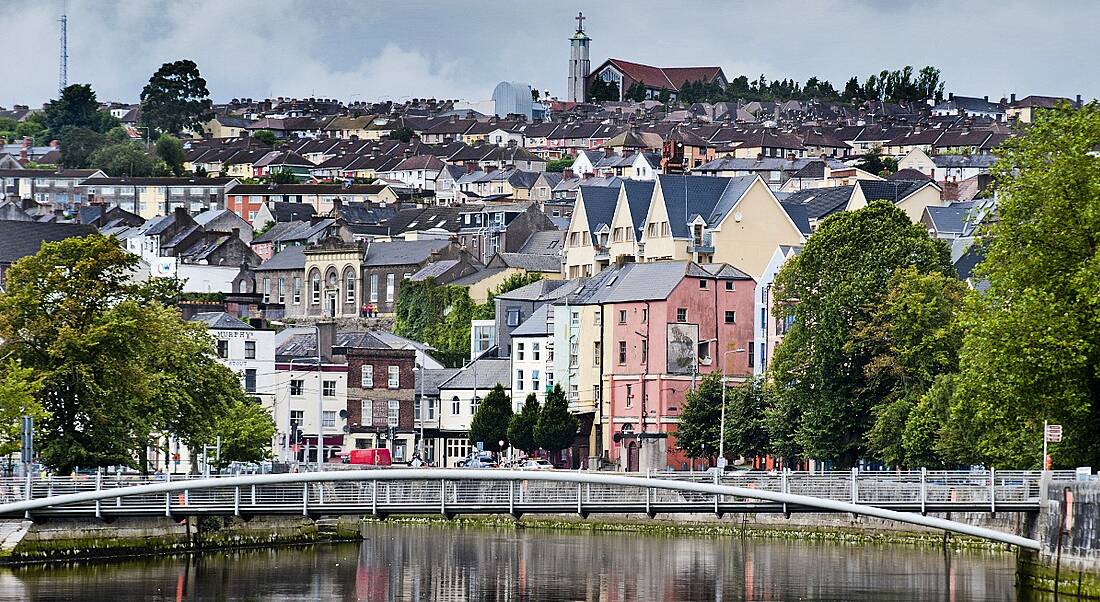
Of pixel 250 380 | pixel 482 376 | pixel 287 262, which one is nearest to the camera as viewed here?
pixel 250 380

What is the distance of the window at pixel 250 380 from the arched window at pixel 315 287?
61.2 m

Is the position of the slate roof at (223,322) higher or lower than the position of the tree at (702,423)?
higher

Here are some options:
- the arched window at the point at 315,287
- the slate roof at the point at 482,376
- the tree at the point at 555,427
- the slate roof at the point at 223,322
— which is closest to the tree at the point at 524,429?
the tree at the point at 555,427

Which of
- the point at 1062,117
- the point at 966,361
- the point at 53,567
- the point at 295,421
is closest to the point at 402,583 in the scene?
the point at 53,567

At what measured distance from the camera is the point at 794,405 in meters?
89.9

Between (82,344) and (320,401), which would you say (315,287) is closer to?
(320,401)

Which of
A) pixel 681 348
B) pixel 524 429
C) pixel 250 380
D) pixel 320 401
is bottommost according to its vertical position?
pixel 524 429

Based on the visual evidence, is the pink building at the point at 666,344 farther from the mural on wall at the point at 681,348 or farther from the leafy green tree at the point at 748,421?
the leafy green tree at the point at 748,421

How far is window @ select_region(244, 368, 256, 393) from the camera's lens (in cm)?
11250

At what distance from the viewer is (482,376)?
12900cm

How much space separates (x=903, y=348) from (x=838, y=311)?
411 cm

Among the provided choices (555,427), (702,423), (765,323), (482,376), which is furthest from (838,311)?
(482,376)

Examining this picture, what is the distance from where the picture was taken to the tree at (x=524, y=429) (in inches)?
4587

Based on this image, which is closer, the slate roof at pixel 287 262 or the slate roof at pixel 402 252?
the slate roof at pixel 402 252
